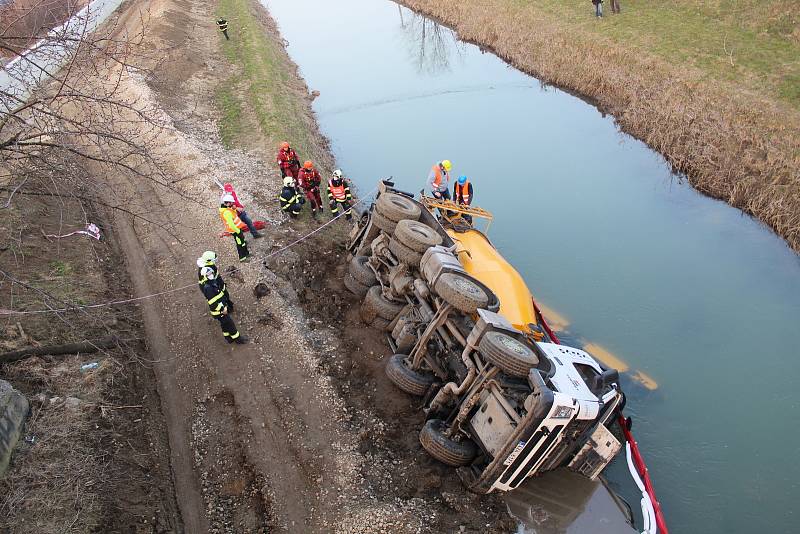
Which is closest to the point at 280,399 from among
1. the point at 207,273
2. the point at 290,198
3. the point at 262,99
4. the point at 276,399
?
the point at 276,399

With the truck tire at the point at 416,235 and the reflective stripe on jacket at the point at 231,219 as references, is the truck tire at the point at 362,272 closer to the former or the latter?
the truck tire at the point at 416,235

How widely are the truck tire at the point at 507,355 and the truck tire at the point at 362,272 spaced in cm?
366

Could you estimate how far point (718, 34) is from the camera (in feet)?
75.2

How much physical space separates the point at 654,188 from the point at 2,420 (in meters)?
16.1

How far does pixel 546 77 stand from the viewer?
2234 cm

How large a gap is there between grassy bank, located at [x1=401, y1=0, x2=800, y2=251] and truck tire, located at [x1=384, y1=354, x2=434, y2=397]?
1084 cm

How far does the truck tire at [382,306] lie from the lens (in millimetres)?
9414

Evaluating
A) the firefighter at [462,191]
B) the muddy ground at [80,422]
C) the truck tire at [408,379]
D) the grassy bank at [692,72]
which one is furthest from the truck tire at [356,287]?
the grassy bank at [692,72]

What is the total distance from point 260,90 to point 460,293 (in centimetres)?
1500

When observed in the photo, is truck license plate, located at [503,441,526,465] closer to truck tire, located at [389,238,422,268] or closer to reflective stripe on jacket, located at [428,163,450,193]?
truck tire, located at [389,238,422,268]

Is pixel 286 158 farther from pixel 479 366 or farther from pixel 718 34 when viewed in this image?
pixel 718 34

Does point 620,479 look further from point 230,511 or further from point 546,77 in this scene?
point 546,77

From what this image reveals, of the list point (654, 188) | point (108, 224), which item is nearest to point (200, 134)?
point (108, 224)

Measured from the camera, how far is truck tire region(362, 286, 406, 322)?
9.41 m
